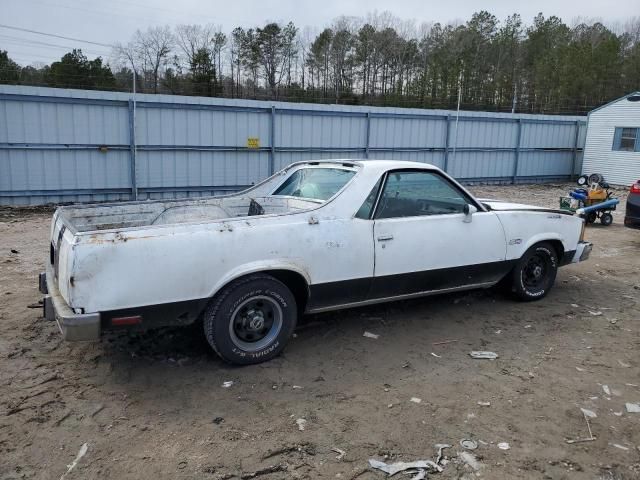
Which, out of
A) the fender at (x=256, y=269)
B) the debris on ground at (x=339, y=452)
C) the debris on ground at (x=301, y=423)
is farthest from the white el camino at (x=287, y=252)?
the debris on ground at (x=339, y=452)

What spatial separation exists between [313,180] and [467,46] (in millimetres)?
45967

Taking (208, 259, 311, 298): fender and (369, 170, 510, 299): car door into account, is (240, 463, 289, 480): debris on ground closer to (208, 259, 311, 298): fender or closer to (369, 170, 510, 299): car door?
(208, 259, 311, 298): fender

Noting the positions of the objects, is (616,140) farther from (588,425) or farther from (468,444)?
(468,444)

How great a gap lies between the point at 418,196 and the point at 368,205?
0.67 m

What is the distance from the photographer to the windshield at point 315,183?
4738mm

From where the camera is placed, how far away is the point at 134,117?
40.1 feet

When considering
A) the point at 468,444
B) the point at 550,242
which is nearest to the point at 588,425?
Answer: the point at 468,444

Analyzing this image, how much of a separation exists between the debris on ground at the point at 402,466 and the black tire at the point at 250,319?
1421mm

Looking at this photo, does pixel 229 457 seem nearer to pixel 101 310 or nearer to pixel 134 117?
pixel 101 310

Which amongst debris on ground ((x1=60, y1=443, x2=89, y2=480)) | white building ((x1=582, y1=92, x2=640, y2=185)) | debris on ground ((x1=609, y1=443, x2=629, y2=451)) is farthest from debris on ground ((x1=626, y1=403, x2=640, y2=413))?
white building ((x1=582, y1=92, x2=640, y2=185))

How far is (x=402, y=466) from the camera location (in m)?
2.86

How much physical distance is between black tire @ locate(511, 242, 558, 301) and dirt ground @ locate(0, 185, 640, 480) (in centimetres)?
27

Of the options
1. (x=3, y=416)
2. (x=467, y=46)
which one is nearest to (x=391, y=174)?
(x=3, y=416)

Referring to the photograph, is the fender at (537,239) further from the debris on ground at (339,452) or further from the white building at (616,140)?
the white building at (616,140)
